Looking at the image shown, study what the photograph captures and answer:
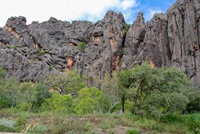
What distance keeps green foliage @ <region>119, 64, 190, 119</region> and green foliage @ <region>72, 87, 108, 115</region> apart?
1125 cm

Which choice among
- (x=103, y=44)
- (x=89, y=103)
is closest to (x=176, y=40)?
(x=103, y=44)

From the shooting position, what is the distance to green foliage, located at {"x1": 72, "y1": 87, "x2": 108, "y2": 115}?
3384 cm

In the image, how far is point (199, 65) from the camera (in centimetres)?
4403

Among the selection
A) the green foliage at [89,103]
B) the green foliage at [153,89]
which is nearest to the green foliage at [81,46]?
the green foliage at [89,103]

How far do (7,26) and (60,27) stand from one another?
20.4 metres

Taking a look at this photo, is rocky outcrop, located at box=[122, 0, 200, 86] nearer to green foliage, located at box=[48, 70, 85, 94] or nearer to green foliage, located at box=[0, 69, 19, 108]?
green foliage, located at box=[48, 70, 85, 94]

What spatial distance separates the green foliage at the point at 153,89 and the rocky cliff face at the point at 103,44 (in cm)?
2483

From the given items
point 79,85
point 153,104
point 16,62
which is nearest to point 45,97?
point 79,85

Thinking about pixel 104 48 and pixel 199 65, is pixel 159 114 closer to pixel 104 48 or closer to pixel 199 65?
pixel 199 65

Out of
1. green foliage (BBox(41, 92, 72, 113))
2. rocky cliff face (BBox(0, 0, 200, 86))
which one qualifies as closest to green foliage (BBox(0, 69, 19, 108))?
green foliage (BBox(41, 92, 72, 113))

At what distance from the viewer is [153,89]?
22.1 metres

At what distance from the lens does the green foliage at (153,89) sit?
67.1ft

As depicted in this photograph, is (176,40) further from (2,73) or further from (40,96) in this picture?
(2,73)

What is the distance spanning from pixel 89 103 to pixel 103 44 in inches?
1585
